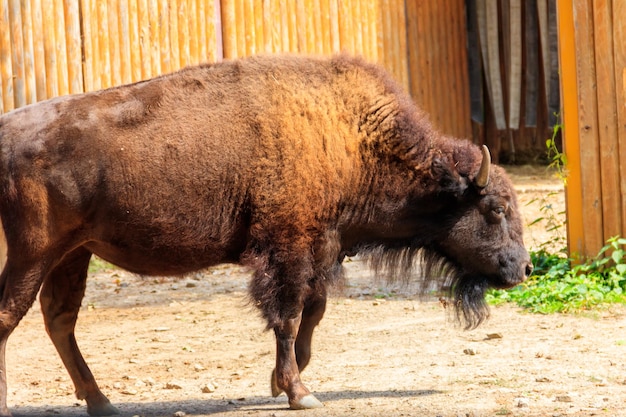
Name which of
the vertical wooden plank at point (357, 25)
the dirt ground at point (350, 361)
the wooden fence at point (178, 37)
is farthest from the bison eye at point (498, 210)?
the vertical wooden plank at point (357, 25)

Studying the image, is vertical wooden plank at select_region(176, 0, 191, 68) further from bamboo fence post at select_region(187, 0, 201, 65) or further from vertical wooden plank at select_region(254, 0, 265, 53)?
vertical wooden plank at select_region(254, 0, 265, 53)

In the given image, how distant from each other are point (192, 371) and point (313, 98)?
2.41 metres

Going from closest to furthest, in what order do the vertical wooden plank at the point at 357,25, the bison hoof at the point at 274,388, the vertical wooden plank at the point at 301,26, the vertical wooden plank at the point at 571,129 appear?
the bison hoof at the point at 274,388 → the vertical wooden plank at the point at 571,129 → the vertical wooden plank at the point at 301,26 → the vertical wooden plank at the point at 357,25

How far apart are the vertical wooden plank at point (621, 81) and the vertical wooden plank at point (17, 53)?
20.0 feet

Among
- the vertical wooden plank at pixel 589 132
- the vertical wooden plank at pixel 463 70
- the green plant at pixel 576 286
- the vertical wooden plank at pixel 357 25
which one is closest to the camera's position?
the green plant at pixel 576 286

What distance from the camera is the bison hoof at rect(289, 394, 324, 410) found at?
588 cm

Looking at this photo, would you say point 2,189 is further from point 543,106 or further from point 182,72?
point 543,106

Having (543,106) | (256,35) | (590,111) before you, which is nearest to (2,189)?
(590,111)

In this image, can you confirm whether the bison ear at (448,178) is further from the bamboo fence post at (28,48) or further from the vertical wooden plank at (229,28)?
the vertical wooden plank at (229,28)

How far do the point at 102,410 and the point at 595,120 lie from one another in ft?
16.5

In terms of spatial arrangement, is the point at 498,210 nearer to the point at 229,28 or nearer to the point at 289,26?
the point at 229,28

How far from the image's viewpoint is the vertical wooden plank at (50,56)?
34.8ft

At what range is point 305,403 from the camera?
19.3 ft

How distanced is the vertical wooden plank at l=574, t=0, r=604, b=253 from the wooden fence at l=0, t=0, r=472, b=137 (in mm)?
2060
